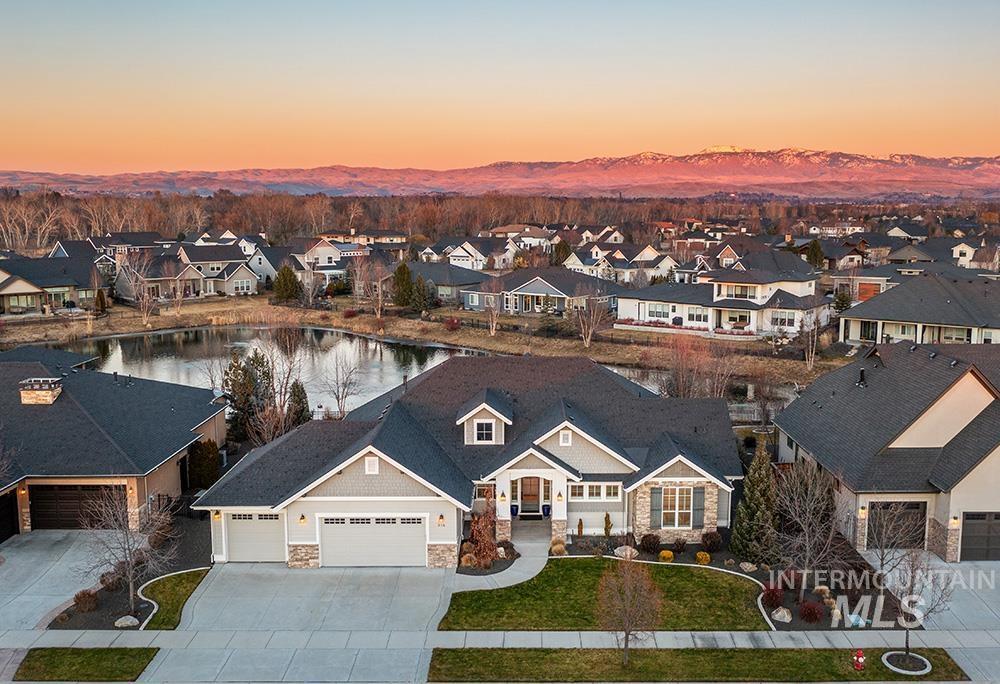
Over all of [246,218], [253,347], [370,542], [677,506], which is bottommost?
[253,347]

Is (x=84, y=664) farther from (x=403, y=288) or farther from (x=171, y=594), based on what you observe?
(x=403, y=288)

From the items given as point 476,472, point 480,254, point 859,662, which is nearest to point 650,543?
point 476,472

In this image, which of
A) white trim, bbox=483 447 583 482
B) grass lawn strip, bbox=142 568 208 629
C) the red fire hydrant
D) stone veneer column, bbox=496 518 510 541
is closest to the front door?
white trim, bbox=483 447 583 482

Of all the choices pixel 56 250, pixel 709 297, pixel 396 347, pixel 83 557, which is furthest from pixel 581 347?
pixel 56 250

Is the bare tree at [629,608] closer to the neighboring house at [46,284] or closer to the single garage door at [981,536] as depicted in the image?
the single garage door at [981,536]

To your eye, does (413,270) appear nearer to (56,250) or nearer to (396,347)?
(396,347)
